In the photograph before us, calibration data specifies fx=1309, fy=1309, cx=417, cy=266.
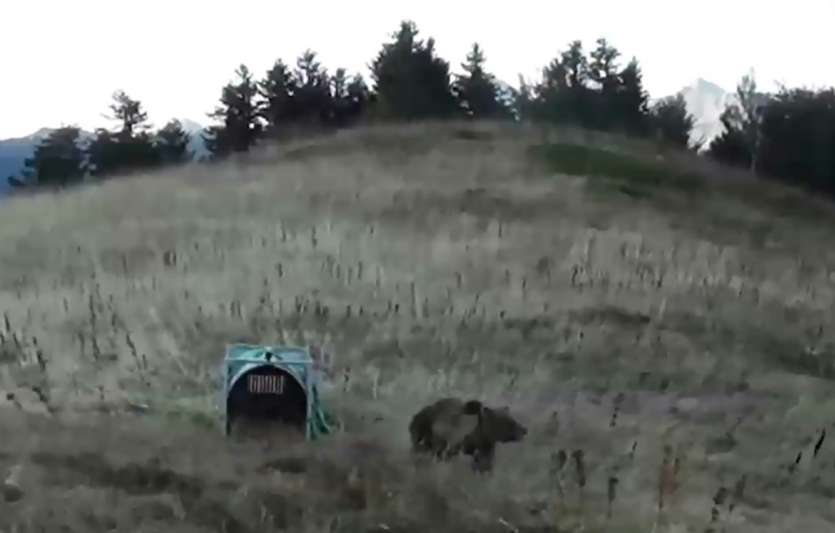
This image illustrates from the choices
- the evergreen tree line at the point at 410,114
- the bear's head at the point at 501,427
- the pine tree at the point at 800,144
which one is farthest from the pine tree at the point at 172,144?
the bear's head at the point at 501,427

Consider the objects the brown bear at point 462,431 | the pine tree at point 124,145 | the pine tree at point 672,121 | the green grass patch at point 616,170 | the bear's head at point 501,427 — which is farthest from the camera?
the pine tree at point 672,121

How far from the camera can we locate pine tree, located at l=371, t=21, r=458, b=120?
143 ft

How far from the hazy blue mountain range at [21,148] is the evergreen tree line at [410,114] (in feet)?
1.94

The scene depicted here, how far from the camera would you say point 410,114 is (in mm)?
43000

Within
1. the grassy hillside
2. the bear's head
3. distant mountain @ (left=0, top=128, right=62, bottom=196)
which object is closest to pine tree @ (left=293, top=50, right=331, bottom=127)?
distant mountain @ (left=0, top=128, right=62, bottom=196)

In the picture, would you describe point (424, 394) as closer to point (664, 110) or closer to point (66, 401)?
point (66, 401)

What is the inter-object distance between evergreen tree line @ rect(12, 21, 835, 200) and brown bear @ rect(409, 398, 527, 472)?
31.5 meters

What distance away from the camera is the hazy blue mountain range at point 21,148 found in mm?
44250

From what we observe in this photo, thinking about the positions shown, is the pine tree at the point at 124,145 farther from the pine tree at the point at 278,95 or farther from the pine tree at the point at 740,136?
the pine tree at the point at 740,136

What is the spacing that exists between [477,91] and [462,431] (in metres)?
39.9

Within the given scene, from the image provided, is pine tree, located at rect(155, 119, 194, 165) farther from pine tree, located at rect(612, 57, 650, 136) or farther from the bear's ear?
the bear's ear

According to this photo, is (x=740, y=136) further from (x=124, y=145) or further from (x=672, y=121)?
(x=124, y=145)

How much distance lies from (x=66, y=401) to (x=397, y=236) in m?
11.1

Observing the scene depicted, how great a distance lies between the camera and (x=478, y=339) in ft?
42.9
